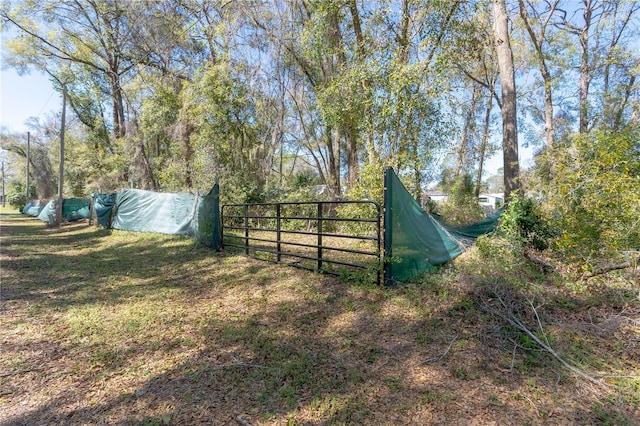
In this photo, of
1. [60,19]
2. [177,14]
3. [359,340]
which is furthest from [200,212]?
[60,19]

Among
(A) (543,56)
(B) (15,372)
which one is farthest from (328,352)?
(A) (543,56)

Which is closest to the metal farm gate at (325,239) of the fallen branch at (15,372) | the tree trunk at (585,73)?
the fallen branch at (15,372)

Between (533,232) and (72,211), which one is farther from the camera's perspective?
(72,211)

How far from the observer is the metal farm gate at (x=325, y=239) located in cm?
402

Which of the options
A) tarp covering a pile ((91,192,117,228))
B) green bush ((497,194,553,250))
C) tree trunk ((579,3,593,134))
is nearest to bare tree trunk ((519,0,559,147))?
tree trunk ((579,3,593,134))

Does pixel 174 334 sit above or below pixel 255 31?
below

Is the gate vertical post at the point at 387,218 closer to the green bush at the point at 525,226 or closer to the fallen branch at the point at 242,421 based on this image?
the green bush at the point at 525,226

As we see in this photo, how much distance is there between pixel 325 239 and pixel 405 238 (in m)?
3.42

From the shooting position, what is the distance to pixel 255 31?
34.2 ft

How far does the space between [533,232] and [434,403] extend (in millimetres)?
3519

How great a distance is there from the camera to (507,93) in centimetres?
776

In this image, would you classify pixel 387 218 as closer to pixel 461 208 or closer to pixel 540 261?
pixel 540 261

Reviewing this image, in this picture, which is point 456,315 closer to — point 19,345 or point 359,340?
point 359,340

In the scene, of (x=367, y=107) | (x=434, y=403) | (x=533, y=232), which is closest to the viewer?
(x=434, y=403)
